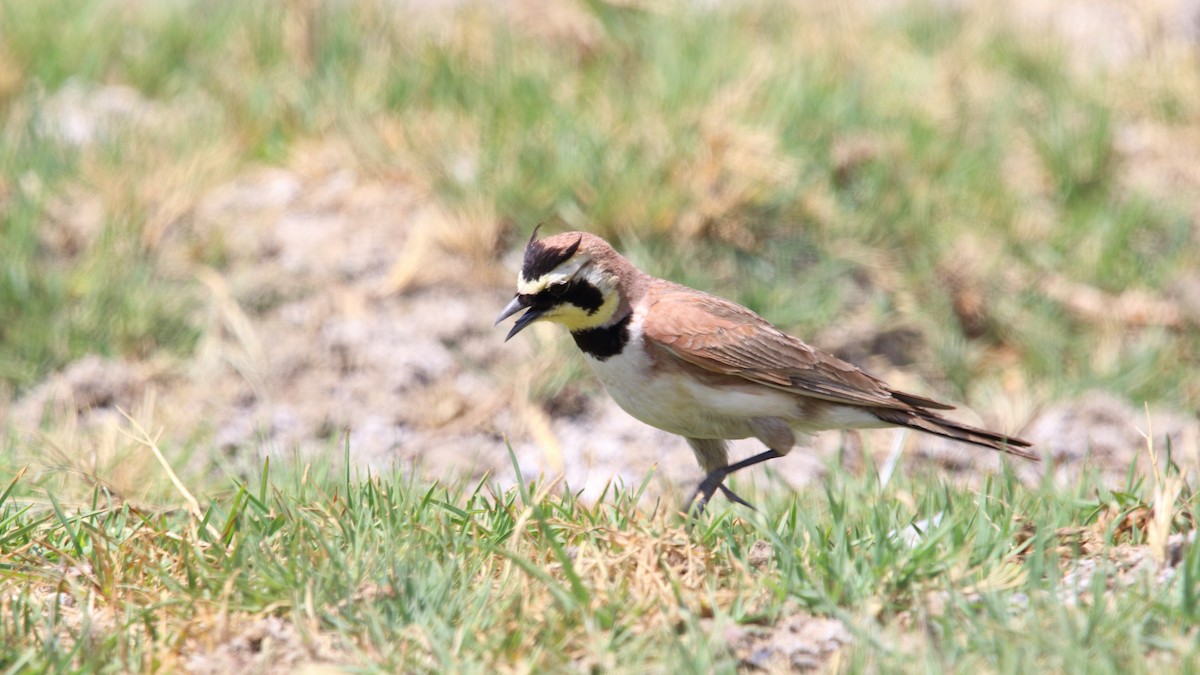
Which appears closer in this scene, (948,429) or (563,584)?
(563,584)

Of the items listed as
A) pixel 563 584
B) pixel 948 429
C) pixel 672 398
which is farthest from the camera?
pixel 948 429

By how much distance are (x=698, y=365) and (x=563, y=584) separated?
126 centimetres

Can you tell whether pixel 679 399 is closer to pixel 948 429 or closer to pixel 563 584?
pixel 948 429

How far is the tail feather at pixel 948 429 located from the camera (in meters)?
Result: 4.83

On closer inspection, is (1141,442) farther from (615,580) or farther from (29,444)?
(29,444)

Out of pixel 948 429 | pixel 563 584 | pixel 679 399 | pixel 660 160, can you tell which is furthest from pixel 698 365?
pixel 660 160

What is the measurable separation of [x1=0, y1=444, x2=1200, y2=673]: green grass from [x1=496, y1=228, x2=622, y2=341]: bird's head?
0.72 metres

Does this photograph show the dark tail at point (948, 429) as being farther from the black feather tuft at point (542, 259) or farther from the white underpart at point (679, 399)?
the black feather tuft at point (542, 259)

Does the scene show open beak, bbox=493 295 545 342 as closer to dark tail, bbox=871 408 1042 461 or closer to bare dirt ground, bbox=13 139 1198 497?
dark tail, bbox=871 408 1042 461

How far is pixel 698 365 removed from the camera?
4.71 meters

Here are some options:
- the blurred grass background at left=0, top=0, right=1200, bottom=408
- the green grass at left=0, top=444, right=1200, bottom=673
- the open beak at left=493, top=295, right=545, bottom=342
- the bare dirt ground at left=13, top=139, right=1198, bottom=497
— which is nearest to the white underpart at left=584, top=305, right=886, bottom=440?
the open beak at left=493, top=295, right=545, bottom=342

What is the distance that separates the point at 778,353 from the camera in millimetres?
4902

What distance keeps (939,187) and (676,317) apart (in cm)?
313

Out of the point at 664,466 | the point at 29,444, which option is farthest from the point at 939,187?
the point at 29,444
